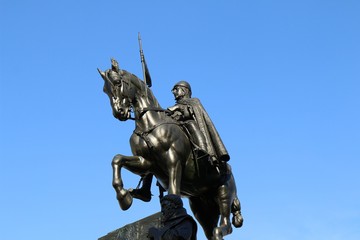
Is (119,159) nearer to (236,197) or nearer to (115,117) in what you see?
(115,117)

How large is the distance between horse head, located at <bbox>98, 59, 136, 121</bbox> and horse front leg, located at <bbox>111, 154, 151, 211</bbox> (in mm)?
921

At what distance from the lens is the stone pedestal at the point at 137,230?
15.8m

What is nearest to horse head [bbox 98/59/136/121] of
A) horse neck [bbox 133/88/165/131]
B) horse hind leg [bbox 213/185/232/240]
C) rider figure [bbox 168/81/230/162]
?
horse neck [bbox 133/88/165/131]

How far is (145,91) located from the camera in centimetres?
1664

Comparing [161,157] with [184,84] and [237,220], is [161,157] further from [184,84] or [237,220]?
[237,220]

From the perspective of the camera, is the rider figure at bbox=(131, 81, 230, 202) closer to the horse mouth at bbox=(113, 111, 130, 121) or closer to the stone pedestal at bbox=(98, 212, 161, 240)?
the stone pedestal at bbox=(98, 212, 161, 240)

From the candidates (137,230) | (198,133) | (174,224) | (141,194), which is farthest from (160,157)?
(174,224)

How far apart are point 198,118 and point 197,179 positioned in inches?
47.9

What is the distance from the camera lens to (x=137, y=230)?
1602 cm

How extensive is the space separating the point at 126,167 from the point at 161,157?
697mm

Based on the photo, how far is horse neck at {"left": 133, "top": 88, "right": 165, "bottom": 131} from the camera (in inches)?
639

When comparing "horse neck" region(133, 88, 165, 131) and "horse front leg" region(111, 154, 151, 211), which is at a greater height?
"horse neck" region(133, 88, 165, 131)

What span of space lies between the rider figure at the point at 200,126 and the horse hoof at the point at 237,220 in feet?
4.82

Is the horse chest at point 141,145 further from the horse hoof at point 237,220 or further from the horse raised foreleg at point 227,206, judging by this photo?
the horse hoof at point 237,220
